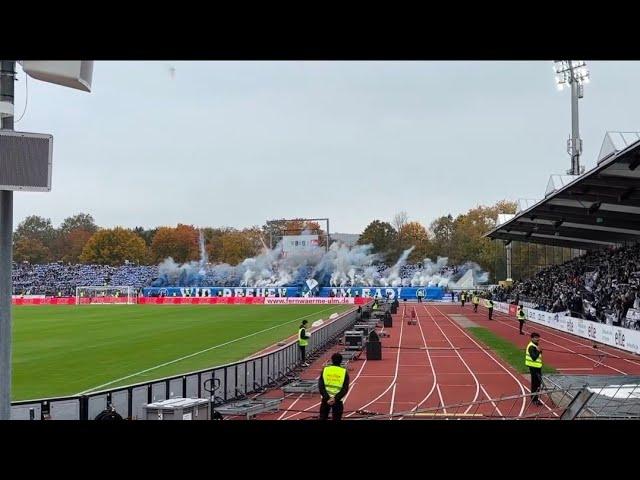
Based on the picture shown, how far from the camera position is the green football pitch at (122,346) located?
20.6 m

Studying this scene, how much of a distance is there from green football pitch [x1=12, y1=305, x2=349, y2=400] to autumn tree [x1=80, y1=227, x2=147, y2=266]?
62.6m

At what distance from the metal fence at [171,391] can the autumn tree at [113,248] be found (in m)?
94.1

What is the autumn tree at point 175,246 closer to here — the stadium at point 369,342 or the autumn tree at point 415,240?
Answer: the stadium at point 369,342

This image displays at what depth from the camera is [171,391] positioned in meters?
12.4

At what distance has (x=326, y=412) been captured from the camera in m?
9.91

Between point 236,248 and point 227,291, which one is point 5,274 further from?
point 236,248

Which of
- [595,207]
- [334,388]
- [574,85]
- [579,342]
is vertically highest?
[574,85]

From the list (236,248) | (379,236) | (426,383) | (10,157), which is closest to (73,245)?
(236,248)

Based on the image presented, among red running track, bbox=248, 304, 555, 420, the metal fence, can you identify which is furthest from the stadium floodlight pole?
red running track, bbox=248, 304, 555, 420

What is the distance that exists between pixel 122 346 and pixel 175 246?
90554 mm

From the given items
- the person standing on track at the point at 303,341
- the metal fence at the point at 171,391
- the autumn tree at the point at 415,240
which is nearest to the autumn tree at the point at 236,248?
the autumn tree at the point at 415,240

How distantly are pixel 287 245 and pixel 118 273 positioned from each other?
112 ft

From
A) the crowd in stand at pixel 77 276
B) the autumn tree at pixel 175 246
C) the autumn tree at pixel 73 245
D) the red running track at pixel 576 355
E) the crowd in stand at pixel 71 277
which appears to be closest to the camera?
the red running track at pixel 576 355
